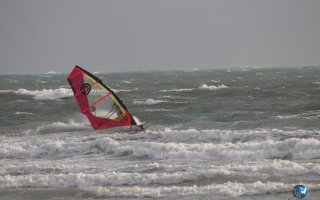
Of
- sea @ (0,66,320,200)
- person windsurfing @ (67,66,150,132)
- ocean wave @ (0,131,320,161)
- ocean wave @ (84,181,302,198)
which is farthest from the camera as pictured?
person windsurfing @ (67,66,150,132)

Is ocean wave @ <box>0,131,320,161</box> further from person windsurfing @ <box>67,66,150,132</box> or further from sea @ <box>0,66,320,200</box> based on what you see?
person windsurfing @ <box>67,66,150,132</box>

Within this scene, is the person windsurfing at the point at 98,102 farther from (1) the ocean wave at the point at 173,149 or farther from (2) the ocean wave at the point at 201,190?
(2) the ocean wave at the point at 201,190

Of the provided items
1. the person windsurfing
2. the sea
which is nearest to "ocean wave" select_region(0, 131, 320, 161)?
the sea

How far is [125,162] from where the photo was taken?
1408 cm

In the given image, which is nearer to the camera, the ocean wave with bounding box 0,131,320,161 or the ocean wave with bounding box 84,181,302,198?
the ocean wave with bounding box 84,181,302,198

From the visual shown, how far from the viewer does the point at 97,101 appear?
19.7 meters

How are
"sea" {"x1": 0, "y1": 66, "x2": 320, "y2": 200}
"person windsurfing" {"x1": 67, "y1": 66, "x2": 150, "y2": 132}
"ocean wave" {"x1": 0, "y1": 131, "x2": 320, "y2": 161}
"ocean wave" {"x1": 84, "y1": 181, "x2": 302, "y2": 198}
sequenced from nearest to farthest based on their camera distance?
1. "ocean wave" {"x1": 84, "y1": 181, "x2": 302, "y2": 198}
2. "sea" {"x1": 0, "y1": 66, "x2": 320, "y2": 200}
3. "ocean wave" {"x1": 0, "y1": 131, "x2": 320, "y2": 161}
4. "person windsurfing" {"x1": 67, "y1": 66, "x2": 150, "y2": 132}

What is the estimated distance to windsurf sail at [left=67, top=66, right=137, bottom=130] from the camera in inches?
764

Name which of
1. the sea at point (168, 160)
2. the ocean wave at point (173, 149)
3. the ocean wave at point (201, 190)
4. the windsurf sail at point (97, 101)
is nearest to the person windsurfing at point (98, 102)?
the windsurf sail at point (97, 101)

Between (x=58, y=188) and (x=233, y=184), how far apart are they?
12.4 ft

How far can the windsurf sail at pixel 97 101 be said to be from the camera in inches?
764

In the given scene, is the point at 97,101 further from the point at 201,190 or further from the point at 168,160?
the point at 201,190

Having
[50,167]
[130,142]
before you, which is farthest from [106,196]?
[130,142]

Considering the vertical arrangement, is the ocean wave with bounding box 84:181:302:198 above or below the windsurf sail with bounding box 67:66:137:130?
below
